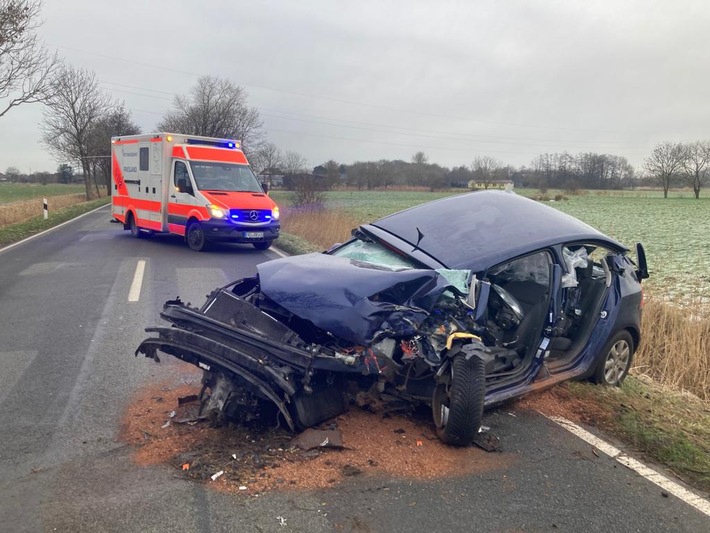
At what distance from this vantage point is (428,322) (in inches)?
161

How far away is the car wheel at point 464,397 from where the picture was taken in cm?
380

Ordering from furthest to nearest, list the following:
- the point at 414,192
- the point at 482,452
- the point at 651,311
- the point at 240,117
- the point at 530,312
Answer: the point at 414,192 < the point at 240,117 < the point at 651,311 < the point at 530,312 < the point at 482,452

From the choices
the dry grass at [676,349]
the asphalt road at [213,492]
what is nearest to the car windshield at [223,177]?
the asphalt road at [213,492]

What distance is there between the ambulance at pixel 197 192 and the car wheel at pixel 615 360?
33.0 feet

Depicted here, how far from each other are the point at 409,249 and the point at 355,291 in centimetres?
111

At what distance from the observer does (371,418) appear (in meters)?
4.37

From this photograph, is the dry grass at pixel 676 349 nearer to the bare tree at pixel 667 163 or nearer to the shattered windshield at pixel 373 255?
the shattered windshield at pixel 373 255

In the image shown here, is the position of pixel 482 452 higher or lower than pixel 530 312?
lower

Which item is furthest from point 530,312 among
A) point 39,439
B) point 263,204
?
point 263,204

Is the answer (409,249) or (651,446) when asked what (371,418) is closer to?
(409,249)

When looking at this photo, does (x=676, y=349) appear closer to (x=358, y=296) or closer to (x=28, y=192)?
(x=358, y=296)

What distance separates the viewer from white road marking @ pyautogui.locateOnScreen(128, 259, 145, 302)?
877 centimetres

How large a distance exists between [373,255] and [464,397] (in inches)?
69.9

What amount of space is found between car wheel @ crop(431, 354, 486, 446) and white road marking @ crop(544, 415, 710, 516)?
40.7 inches
